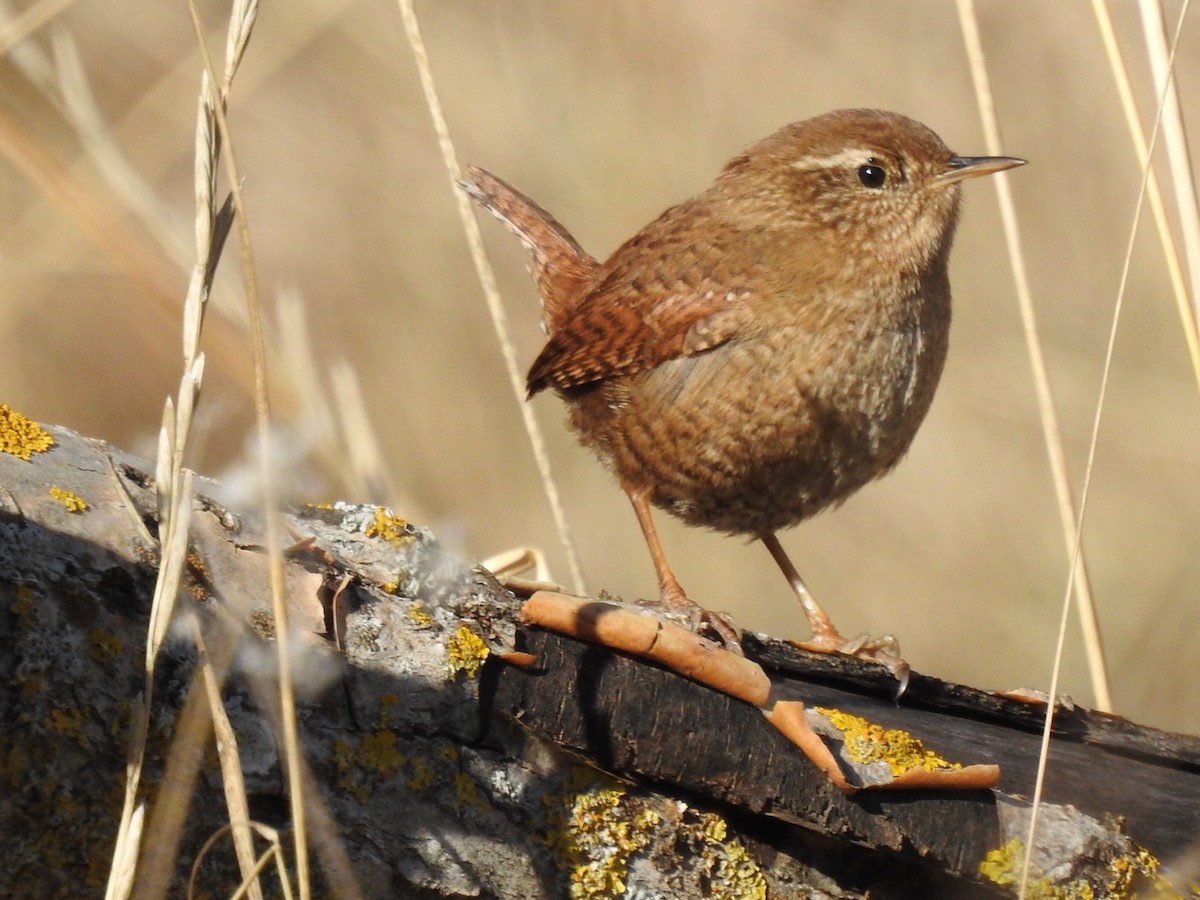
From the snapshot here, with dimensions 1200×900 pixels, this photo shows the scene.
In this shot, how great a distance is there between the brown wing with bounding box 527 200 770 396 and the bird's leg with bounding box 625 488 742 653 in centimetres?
33

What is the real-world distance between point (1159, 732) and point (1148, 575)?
117 inches

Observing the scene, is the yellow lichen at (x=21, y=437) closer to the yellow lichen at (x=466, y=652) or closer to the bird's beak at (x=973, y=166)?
the yellow lichen at (x=466, y=652)

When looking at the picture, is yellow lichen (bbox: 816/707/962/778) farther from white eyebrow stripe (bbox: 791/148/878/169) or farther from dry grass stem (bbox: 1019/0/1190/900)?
white eyebrow stripe (bbox: 791/148/878/169)

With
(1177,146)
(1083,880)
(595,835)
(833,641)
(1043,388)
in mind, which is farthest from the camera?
(833,641)

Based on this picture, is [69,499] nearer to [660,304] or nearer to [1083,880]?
[1083,880]

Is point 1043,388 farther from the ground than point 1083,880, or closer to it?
farther from the ground

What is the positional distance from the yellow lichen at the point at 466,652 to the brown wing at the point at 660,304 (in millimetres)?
1303

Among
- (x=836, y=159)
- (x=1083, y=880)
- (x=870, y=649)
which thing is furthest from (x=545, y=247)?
(x=1083, y=880)

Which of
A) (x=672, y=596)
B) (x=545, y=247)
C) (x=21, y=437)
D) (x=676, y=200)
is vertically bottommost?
(x=672, y=596)

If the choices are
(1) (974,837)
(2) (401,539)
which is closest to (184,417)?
(2) (401,539)

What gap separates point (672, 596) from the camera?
9.54 ft

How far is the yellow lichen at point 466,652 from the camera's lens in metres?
1.61

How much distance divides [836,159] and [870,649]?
1.14 metres

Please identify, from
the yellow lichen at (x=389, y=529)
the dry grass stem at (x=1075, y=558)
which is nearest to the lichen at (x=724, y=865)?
the dry grass stem at (x=1075, y=558)
